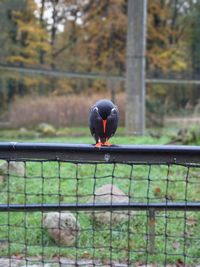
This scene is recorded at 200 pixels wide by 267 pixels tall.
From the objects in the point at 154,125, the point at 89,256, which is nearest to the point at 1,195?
the point at 89,256

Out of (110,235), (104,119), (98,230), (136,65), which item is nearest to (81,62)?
(136,65)

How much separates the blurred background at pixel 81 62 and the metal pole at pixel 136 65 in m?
1.90

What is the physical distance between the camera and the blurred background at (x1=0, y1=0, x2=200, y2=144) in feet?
38.1

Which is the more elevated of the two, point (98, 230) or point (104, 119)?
point (104, 119)

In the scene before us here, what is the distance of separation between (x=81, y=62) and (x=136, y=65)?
8562 mm

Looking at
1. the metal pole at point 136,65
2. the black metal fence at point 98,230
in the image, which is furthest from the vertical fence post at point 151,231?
the metal pole at point 136,65

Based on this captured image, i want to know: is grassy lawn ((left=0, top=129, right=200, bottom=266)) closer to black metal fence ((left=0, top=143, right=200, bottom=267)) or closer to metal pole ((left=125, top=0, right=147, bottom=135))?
black metal fence ((left=0, top=143, right=200, bottom=267))

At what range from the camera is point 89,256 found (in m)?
2.86

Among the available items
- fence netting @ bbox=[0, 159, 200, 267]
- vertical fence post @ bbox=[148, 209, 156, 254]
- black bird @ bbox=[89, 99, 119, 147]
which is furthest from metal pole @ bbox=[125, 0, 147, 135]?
black bird @ bbox=[89, 99, 119, 147]

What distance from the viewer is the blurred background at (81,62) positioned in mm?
11617

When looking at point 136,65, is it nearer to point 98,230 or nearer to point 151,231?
point 98,230

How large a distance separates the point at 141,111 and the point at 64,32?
8.30 meters

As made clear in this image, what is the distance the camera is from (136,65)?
862 cm

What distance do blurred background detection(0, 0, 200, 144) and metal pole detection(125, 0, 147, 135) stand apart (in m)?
1.90
